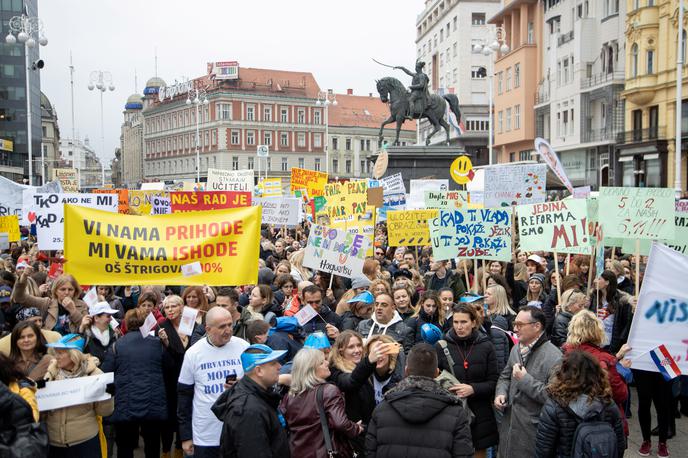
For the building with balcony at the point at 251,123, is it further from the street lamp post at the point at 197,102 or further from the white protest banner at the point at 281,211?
the white protest banner at the point at 281,211

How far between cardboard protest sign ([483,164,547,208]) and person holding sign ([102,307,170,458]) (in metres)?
9.54

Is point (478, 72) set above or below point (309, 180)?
above

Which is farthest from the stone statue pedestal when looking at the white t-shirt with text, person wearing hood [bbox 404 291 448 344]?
the white t-shirt with text

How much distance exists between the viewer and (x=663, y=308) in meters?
5.62

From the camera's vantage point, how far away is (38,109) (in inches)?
3381

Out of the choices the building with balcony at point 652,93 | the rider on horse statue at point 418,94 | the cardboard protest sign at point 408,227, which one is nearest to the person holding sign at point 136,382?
the cardboard protest sign at point 408,227

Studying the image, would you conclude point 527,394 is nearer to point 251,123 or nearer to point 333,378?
point 333,378

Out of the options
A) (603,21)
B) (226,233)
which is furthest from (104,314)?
(603,21)

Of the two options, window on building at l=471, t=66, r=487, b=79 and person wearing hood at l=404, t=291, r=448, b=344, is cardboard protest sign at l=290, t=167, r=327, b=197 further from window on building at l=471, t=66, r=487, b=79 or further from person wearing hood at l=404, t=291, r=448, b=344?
window on building at l=471, t=66, r=487, b=79

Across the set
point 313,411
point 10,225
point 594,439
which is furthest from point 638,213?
point 10,225

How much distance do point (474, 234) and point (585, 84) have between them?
130ft

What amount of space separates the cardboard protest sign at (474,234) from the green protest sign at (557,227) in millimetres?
254

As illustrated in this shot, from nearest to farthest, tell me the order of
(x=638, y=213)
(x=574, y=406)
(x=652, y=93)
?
(x=574, y=406), (x=638, y=213), (x=652, y=93)

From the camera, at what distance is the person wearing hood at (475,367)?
5902 mm
